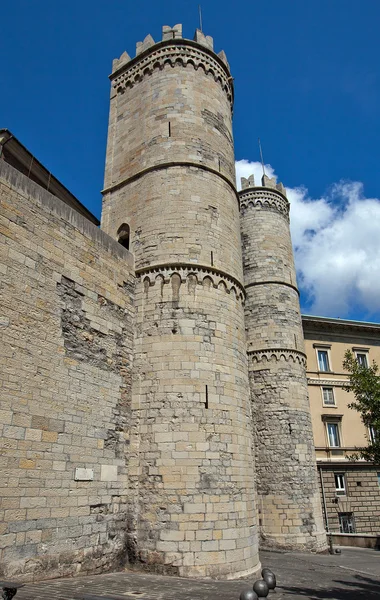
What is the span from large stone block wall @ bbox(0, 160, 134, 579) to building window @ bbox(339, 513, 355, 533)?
16.1 m

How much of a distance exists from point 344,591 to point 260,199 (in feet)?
54.2

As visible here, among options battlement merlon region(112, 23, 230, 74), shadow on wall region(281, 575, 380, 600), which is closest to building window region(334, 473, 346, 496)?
shadow on wall region(281, 575, 380, 600)

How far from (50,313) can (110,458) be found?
134 inches

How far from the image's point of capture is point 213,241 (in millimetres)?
12367

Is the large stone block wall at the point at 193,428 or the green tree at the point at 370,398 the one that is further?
the green tree at the point at 370,398

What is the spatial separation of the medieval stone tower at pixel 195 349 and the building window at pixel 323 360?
7665 mm

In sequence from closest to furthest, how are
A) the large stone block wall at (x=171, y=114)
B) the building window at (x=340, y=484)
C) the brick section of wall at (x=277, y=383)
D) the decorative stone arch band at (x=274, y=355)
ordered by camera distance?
the large stone block wall at (x=171, y=114), the brick section of wall at (x=277, y=383), the decorative stone arch band at (x=274, y=355), the building window at (x=340, y=484)

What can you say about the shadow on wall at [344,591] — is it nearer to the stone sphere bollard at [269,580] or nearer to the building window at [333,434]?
the stone sphere bollard at [269,580]

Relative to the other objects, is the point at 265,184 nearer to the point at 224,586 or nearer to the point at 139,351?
the point at 139,351

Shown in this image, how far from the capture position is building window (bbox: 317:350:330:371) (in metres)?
26.0

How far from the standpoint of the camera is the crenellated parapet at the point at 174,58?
14.4 m

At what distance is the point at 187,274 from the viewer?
38.2 feet

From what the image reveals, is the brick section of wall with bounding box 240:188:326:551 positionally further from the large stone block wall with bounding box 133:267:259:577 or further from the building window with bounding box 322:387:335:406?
the building window with bounding box 322:387:335:406

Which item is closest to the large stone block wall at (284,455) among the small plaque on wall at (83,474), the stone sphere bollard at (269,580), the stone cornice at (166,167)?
the stone cornice at (166,167)
